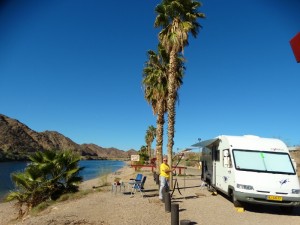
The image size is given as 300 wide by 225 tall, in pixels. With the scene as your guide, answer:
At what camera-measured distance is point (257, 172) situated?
11.8 metres

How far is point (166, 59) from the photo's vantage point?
2441cm

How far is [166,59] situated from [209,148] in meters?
9.16

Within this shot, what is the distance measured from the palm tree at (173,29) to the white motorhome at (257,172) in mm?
4600

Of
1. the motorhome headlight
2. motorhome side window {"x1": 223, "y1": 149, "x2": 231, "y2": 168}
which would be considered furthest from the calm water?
the motorhome headlight

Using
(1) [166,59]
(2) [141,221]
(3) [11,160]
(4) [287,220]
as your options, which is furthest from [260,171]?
(3) [11,160]

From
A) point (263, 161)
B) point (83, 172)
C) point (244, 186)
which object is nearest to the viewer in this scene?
point (244, 186)

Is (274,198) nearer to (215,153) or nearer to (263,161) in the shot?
(263,161)

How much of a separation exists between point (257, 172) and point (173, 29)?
32.4ft

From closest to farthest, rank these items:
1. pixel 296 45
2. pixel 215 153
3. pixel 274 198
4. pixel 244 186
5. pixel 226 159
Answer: pixel 296 45
pixel 274 198
pixel 244 186
pixel 226 159
pixel 215 153

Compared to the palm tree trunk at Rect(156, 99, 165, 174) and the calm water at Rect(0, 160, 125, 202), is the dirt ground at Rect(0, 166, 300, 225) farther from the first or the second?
the palm tree trunk at Rect(156, 99, 165, 174)

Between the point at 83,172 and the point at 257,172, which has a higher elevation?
the point at 83,172

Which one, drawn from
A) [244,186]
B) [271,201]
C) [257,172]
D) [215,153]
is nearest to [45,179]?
[215,153]

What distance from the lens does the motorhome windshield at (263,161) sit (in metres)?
12.0

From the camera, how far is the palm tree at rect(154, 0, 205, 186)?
1833cm
